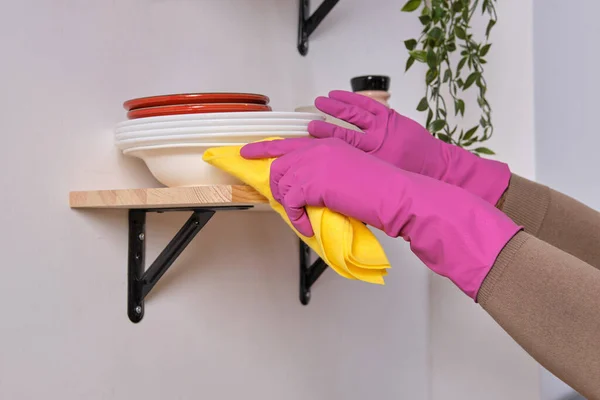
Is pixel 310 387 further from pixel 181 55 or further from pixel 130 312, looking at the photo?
pixel 181 55

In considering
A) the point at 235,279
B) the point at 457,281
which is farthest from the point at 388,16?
the point at 457,281

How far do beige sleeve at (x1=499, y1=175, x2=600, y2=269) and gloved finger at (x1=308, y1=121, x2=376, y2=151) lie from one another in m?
0.24

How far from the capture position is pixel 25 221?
874mm

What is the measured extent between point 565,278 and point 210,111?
449 millimetres

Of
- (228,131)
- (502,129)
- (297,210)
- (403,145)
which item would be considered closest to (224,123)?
(228,131)

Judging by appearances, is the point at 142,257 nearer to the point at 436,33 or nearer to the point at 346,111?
the point at 346,111

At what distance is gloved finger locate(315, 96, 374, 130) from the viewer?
96cm

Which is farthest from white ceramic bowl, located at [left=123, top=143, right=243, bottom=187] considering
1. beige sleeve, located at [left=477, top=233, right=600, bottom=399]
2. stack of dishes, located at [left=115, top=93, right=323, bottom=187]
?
beige sleeve, located at [left=477, top=233, right=600, bottom=399]

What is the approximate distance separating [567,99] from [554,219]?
2.05 feet

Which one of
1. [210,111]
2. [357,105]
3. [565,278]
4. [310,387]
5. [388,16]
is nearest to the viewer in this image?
[565,278]

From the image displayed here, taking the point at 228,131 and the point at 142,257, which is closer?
the point at 228,131

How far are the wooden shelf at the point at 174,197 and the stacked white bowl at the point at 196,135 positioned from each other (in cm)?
4

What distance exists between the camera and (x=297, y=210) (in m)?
0.76

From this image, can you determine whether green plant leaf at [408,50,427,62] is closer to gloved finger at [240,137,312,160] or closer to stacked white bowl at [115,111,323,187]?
stacked white bowl at [115,111,323,187]
